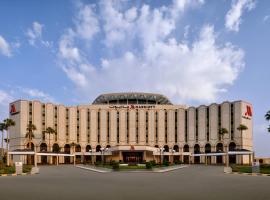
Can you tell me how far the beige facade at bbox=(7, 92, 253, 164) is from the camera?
13588cm

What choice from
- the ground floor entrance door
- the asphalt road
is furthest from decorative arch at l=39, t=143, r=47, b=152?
the asphalt road

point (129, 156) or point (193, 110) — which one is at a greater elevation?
point (193, 110)

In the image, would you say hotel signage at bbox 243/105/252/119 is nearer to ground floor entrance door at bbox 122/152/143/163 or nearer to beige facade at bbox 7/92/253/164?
beige facade at bbox 7/92/253/164

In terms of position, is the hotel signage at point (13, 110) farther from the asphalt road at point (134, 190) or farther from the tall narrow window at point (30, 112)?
the asphalt road at point (134, 190)

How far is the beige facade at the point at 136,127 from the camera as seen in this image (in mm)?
135875

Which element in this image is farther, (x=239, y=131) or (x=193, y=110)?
(x=193, y=110)

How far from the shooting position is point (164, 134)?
147875mm

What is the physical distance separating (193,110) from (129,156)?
33.8 m

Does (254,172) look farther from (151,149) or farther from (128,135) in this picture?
(128,135)

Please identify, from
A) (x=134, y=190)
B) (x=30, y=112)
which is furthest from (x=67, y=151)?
(x=134, y=190)

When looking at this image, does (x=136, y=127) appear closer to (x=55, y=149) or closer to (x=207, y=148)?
(x=207, y=148)

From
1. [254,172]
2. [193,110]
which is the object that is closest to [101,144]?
[193,110]

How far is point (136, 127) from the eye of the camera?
148 metres

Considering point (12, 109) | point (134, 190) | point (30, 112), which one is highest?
point (12, 109)
